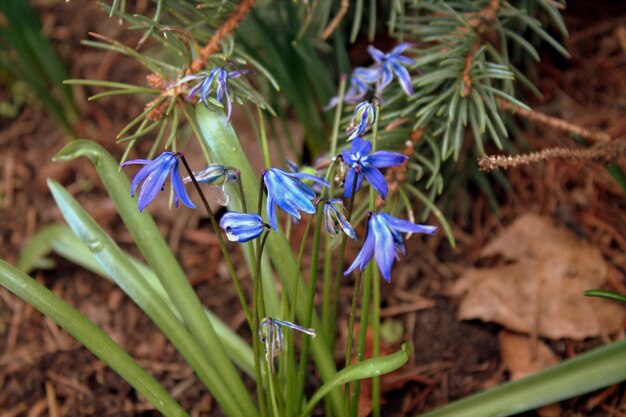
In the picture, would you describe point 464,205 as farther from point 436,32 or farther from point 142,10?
point 142,10

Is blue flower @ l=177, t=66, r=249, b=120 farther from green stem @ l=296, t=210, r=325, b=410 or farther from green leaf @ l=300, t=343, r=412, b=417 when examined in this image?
green leaf @ l=300, t=343, r=412, b=417

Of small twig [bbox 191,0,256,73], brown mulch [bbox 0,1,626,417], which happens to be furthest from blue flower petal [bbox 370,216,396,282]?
brown mulch [bbox 0,1,626,417]

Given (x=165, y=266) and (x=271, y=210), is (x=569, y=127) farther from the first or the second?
(x=165, y=266)

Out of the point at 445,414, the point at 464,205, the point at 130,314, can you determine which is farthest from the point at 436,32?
the point at 130,314

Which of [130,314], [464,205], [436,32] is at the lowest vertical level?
[130,314]

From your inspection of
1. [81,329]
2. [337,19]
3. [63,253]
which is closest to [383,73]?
[337,19]

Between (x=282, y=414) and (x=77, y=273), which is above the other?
(x=282, y=414)

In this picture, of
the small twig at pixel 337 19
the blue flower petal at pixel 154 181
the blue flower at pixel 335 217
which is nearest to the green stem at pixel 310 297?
the blue flower at pixel 335 217

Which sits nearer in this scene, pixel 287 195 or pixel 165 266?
pixel 287 195
